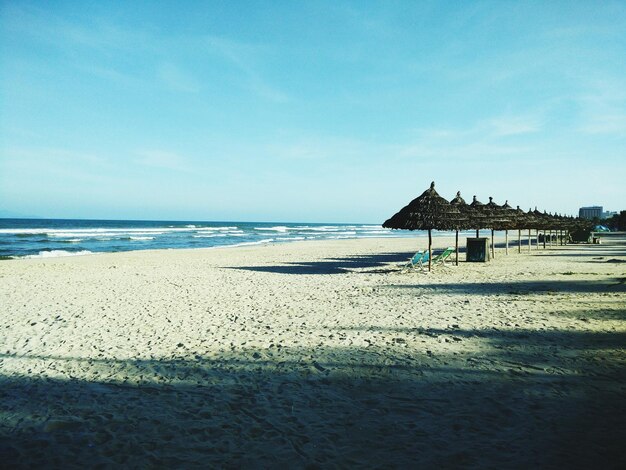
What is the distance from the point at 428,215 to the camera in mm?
12367

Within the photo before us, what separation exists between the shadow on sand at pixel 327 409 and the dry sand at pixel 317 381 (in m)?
0.02

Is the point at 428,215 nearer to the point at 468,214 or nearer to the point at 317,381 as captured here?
the point at 468,214

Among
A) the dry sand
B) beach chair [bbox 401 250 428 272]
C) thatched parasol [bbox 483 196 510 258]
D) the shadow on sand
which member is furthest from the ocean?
the shadow on sand

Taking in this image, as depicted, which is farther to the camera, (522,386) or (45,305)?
(45,305)

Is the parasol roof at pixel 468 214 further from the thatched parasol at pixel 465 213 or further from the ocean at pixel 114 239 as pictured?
the ocean at pixel 114 239

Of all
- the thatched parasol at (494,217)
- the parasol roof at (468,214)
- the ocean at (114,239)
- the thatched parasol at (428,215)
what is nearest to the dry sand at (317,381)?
the thatched parasol at (428,215)

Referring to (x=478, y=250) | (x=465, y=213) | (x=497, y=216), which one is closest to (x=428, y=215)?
(x=465, y=213)

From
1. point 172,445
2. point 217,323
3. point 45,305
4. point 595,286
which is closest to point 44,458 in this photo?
point 172,445

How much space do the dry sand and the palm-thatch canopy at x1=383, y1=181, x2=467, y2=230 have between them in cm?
449

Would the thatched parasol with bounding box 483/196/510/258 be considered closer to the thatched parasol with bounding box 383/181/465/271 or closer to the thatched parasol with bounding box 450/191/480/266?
the thatched parasol with bounding box 450/191/480/266

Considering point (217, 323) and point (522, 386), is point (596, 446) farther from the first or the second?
point (217, 323)

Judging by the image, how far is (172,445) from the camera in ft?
9.39

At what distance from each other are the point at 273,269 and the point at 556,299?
8.40 meters

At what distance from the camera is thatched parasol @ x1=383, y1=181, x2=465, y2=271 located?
40.4 ft
